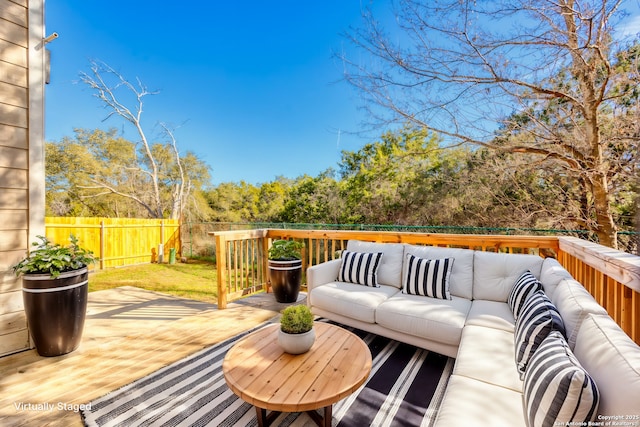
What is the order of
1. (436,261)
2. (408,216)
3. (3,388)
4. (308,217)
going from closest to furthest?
(3,388) < (436,261) < (408,216) < (308,217)

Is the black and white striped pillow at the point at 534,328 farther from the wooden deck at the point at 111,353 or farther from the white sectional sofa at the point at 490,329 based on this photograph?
the wooden deck at the point at 111,353

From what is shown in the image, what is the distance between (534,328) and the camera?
1.36 meters

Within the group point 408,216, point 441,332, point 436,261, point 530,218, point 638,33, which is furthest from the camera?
point 408,216

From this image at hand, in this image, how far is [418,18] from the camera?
3.95m

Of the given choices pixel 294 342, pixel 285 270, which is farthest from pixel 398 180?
pixel 294 342

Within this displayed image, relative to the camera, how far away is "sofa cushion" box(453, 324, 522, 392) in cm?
136

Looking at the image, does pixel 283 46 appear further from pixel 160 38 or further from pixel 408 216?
pixel 408 216

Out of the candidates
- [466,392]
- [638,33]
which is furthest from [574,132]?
[466,392]

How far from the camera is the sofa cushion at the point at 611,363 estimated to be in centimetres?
72

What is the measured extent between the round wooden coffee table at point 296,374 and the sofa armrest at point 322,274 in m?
1.11

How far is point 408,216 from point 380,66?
3.90 meters

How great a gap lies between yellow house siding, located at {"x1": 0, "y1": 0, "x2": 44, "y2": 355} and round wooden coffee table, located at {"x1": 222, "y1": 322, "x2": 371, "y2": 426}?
2324 millimetres

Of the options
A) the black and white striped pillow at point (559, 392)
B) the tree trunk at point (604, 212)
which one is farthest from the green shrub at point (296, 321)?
the tree trunk at point (604, 212)

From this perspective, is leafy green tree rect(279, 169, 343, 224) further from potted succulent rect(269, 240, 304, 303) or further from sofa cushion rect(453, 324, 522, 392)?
sofa cushion rect(453, 324, 522, 392)
